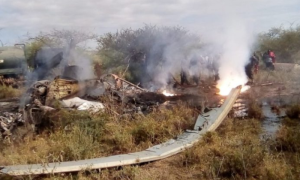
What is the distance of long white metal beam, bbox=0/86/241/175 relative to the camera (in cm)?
548

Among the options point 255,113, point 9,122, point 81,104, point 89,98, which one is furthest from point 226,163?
point 89,98

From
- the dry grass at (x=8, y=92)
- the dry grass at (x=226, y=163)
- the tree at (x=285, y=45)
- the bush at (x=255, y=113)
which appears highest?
the tree at (x=285, y=45)

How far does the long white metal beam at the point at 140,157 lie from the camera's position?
5.48m

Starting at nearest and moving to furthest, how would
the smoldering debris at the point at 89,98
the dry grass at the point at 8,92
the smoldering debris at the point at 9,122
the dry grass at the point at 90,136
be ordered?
the dry grass at the point at 90,136, the smoldering debris at the point at 9,122, the smoldering debris at the point at 89,98, the dry grass at the point at 8,92

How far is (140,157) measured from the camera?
6191mm

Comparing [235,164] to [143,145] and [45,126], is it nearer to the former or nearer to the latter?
[143,145]

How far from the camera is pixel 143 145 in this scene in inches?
280

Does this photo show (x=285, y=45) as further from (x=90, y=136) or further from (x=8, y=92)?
(x=90, y=136)

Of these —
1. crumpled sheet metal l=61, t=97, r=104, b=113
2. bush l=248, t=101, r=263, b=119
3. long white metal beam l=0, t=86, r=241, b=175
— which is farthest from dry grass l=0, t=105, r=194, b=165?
bush l=248, t=101, r=263, b=119

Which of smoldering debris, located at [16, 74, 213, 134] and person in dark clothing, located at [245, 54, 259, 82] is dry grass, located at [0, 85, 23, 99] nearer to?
smoldering debris, located at [16, 74, 213, 134]

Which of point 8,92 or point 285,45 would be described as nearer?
point 8,92

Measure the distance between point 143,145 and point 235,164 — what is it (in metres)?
2.08

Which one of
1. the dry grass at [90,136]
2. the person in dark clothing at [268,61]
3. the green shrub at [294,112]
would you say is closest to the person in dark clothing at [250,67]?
the person in dark clothing at [268,61]

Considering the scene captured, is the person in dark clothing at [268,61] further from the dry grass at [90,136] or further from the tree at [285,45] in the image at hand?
the dry grass at [90,136]
